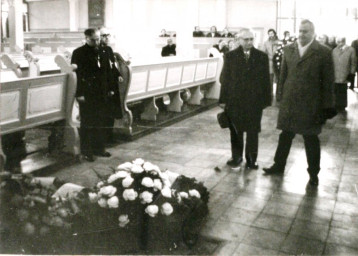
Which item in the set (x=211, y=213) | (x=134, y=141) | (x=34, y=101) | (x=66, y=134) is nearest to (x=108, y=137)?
(x=134, y=141)

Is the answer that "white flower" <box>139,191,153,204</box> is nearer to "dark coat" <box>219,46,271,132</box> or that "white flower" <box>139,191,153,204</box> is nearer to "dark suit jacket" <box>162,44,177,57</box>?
"dark coat" <box>219,46,271,132</box>

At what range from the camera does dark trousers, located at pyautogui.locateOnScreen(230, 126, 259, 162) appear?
→ 191 inches

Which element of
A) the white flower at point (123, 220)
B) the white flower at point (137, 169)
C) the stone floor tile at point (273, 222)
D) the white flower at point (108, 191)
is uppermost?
the white flower at point (137, 169)

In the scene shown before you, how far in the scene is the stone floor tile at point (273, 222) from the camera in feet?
10.9

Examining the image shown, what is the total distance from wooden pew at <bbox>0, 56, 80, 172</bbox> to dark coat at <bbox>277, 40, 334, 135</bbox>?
7.39 feet

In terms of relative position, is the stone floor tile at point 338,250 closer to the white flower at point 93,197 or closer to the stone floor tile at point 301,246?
the stone floor tile at point 301,246

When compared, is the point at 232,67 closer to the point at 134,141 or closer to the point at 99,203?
the point at 134,141

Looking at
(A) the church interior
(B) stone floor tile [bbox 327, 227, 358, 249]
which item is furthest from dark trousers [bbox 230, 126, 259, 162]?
(B) stone floor tile [bbox 327, 227, 358, 249]

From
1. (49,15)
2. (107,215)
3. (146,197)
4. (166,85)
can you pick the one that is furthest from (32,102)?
(49,15)

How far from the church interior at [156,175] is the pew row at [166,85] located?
20 mm

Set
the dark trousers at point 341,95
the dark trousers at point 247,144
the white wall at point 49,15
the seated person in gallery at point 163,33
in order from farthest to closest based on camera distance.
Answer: the white wall at point 49,15 < the seated person in gallery at point 163,33 < the dark trousers at point 341,95 < the dark trousers at point 247,144

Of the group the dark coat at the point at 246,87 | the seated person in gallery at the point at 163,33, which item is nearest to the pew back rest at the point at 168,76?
the dark coat at the point at 246,87

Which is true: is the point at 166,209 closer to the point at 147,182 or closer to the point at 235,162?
the point at 147,182

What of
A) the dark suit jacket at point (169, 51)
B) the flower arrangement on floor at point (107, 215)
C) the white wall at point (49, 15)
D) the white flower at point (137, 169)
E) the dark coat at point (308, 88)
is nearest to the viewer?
the flower arrangement on floor at point (107, 215)
